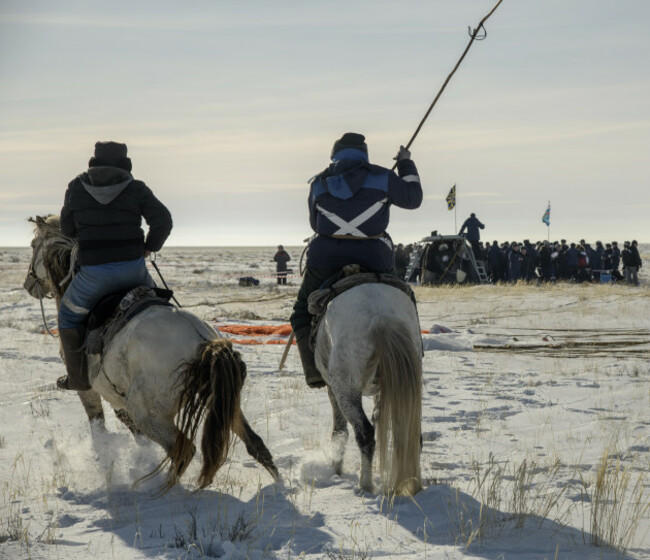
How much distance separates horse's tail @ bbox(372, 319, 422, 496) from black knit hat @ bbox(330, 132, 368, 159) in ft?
5.09

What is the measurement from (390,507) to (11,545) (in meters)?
1.99

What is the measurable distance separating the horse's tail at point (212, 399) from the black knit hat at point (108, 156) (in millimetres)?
1694

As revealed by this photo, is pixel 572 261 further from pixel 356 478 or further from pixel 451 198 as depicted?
pixel 356 478

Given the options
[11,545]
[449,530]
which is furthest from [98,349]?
[449,530]

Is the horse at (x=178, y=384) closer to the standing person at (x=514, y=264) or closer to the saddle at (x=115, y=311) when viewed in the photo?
the saddle at (x=115, y=311)

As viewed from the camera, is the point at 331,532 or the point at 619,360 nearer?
the point at 331,532

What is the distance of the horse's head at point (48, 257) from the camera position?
6.01 metres

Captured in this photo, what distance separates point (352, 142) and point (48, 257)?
99.8 inches

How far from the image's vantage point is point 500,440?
6.23 meters

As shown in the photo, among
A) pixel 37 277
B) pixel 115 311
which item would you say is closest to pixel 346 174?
pixel 115 311

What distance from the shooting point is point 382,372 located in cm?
469

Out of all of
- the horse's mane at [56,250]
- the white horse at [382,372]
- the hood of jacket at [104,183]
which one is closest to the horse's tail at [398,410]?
the white horse at [382,372]

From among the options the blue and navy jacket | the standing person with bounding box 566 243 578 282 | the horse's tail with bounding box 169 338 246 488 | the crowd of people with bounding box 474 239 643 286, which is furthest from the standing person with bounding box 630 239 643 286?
the horse's tail with bounding box 169 338 246 488

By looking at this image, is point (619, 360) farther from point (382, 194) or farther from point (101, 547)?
point (101, 547)
